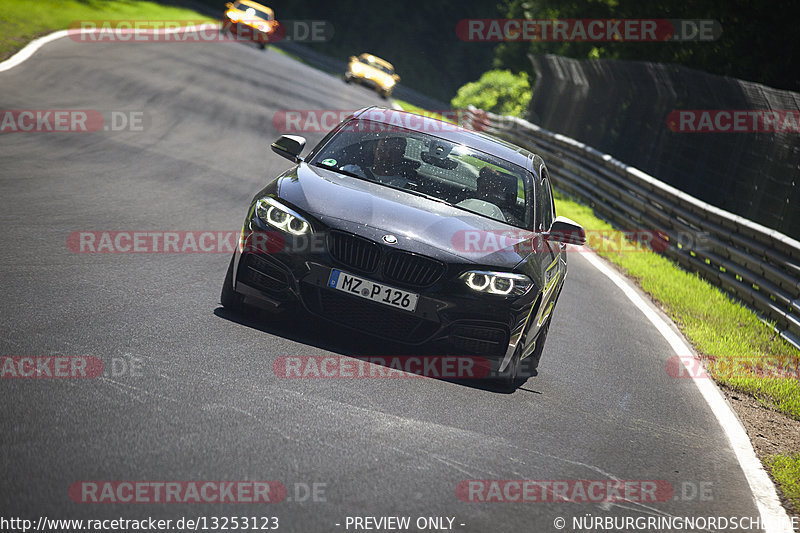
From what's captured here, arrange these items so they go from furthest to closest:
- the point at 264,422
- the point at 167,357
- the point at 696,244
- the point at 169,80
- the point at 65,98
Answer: the point at 169,80
the point at 65,98
the point at 696,244
the point at 167,357
the point at 264,422

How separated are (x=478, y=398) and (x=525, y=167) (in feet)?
7.36

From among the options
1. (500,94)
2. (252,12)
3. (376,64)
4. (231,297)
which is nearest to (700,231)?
(231,297)

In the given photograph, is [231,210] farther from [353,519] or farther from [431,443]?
[353,519]

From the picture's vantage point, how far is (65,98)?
16969 millimetres

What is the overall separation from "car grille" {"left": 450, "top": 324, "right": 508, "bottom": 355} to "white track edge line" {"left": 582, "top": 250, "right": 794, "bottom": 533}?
1662 mm

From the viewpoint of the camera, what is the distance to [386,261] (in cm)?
619

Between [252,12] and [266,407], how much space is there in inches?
1668

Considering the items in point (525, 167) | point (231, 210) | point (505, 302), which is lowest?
point (231, 210)

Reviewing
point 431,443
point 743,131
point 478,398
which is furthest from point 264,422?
point 743,131

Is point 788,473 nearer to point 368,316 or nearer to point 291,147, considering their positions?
point 368,316

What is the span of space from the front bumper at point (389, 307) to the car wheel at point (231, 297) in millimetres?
306

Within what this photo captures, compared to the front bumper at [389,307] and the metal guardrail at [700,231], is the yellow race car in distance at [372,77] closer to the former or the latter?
the metal guardrail at [700,231]

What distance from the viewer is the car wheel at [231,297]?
669cm

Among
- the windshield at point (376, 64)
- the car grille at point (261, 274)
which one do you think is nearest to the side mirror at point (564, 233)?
the car grille at point (261, 274)
